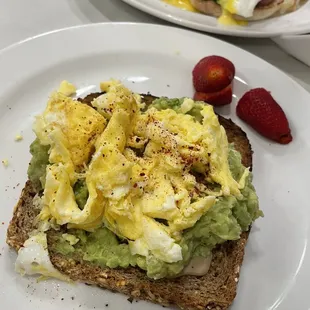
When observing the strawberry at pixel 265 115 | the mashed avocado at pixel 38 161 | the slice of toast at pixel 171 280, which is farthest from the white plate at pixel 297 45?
the mashed avocado at pixel 38 161

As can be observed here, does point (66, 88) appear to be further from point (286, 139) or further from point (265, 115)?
point (286, 139)

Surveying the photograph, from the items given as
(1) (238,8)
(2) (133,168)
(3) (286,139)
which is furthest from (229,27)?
(2) (133,168)

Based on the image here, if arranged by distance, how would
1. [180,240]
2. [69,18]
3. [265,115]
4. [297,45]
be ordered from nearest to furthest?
[180,240] < [265,115] < [297,45] < [69,18]

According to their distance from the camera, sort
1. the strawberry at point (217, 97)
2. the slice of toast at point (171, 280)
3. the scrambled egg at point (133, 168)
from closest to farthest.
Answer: the scrambled egg at point (133, 168) < the slice of toast at point (171, 280) < the strawberry at point (217, 97)

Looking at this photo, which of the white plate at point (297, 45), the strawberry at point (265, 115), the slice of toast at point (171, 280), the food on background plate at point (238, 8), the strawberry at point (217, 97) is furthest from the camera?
the food on background plate at point (238, 8)

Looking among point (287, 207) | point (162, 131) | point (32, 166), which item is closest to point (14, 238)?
point (32, 166)

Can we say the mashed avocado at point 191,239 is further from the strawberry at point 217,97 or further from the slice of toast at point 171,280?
the strawberry at point 217,97
